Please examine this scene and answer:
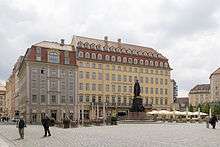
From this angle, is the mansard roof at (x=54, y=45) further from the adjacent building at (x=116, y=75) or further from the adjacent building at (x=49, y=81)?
the adjacent building at (x=116, y=75)

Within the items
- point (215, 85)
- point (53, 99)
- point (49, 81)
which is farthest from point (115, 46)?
point (215, 85)

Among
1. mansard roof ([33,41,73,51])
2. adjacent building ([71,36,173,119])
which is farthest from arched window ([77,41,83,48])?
mansard roof ([33,41,73,51])

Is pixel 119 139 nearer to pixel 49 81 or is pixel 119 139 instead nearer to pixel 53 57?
pixel 49 81

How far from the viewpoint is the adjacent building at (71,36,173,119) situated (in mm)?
88000

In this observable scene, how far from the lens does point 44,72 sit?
271 ft

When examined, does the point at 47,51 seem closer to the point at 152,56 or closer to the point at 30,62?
the point at 30,62

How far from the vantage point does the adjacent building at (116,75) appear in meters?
88.0

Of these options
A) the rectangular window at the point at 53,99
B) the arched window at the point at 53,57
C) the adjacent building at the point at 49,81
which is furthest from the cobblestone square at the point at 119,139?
the arched window at the point at 53,57

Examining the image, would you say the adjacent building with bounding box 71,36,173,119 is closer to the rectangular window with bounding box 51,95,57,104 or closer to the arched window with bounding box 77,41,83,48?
the arched window with bounding box 77,41,83,48

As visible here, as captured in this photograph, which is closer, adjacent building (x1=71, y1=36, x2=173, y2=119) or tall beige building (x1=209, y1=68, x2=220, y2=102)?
adjacent building (x1=71, y1=36, x2=173, y2=119)

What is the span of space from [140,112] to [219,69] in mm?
114103

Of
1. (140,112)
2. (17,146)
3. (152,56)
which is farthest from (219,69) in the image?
(17,146)

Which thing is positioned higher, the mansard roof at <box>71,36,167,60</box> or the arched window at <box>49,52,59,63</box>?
the mansard roof at <box>71,36,167,60</box>

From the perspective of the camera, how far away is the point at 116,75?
93312 mm
